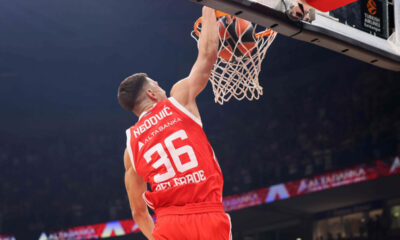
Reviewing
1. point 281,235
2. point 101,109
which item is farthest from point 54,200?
point 281,235

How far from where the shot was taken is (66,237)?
12.7 m

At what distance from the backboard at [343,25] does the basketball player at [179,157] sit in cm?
39

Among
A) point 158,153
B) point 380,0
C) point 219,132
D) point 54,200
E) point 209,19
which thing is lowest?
point 158,153

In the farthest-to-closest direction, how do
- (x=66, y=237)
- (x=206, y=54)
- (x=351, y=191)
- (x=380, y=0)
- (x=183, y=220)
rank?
(x=66, y=237) → (x=351, y=191) → (x=380, y=0) → (x=206, y=54) → (x=183, y=220)

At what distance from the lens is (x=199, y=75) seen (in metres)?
2.79

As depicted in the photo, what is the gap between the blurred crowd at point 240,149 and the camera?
11.3 metres

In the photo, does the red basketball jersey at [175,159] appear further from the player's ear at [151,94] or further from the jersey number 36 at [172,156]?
the player's ear at [151,94]

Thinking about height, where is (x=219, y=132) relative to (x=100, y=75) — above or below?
below

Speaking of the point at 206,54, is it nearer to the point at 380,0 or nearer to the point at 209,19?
the point at 209,19

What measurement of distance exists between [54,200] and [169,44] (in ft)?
17.4

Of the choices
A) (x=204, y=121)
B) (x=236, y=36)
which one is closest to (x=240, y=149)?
(x=204, y=121)

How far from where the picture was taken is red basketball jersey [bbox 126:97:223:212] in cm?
262

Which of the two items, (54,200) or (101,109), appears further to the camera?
(101,109)

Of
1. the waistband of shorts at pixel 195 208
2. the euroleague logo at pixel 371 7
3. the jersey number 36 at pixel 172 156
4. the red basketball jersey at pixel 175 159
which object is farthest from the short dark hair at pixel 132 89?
the euroleague logo at pixel 371 7
